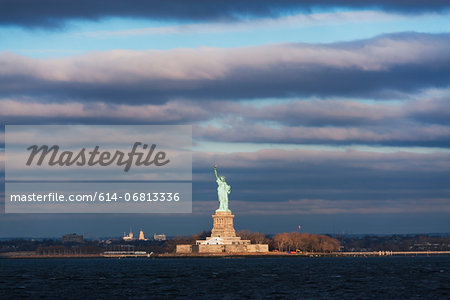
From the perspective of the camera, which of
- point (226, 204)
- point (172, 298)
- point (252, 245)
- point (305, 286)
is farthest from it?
point (252, 245)

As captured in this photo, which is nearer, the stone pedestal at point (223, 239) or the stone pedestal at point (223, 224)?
the stone pedestal at point (223, 224)

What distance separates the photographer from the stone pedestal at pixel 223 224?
178 meters

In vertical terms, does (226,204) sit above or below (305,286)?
above

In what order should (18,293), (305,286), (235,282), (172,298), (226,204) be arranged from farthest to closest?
(226,204) < (235,282) < (305,286) < (18,293) < (172,298)

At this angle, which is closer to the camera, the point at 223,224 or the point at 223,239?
the point at 223,224

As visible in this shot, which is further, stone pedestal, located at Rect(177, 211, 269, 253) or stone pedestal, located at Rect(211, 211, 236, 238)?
stone pedestal, located at Rect(177, 211, 269, 253)

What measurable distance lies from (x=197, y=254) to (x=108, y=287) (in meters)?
110

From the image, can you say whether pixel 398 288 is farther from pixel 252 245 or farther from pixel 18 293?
pixel 252 245

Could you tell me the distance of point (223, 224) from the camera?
180 m

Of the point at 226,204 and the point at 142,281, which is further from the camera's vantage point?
the point at 226,204

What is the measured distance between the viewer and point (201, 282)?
86.7 m

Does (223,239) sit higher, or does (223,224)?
(223,224)

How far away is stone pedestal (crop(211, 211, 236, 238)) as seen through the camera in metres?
178

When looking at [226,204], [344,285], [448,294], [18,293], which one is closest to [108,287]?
[18,293]
